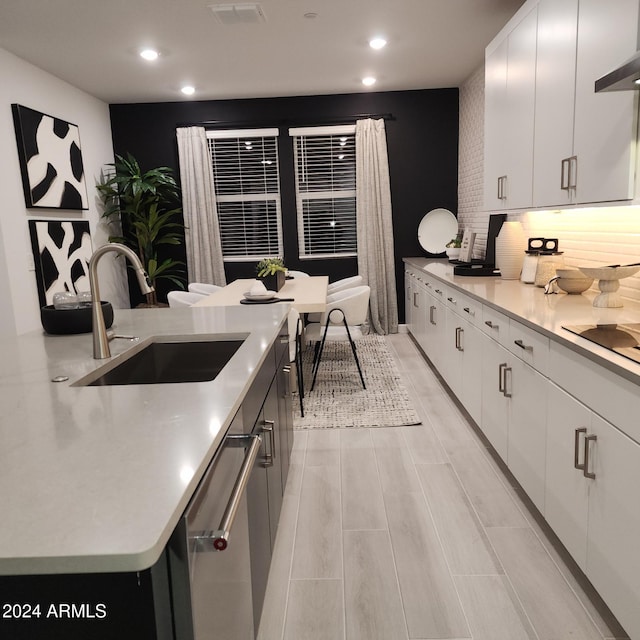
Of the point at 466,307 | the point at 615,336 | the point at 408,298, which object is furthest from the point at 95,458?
the point at 408,298

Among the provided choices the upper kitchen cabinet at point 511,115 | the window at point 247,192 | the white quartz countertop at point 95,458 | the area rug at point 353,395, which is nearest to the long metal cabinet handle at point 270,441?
the white quartz countertop at point 95,458

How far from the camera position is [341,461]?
316 cm

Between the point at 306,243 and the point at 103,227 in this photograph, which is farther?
the point at 306,243

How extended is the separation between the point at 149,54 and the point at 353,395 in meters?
3.29

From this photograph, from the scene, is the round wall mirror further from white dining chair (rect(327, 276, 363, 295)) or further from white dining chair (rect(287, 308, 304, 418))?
white dining chair (rect(287, 308, 304, 418))

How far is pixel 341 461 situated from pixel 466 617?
136cm

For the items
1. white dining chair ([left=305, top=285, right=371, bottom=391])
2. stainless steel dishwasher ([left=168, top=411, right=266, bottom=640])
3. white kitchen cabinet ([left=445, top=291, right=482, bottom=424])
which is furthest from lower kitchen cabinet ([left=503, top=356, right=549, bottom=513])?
white dining chair ([left=305, top=285, right=371, bottom=391])

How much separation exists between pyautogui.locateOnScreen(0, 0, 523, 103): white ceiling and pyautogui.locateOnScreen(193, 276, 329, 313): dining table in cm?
200

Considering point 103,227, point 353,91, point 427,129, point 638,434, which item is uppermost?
point 353,91

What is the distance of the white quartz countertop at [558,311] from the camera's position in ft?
5.60

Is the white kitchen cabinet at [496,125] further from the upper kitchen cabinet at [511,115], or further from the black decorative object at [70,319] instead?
the black decorative object at [70,319]

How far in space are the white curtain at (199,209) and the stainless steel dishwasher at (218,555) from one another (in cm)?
541

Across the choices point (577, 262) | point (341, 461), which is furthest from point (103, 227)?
point (577, 262)

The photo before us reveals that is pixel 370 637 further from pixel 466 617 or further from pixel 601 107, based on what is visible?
pixel 601 107
